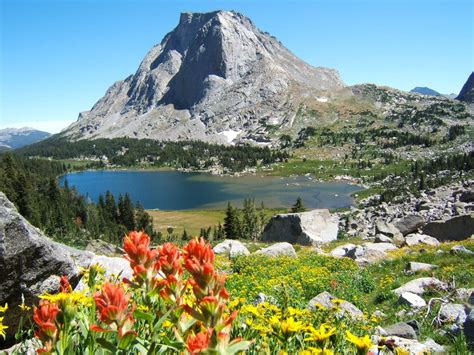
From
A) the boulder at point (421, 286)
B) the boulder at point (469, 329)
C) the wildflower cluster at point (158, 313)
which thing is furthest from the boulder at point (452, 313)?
the wildflower cluster at point (158, 313)

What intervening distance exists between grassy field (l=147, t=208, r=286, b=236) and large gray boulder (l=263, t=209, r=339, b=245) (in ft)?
201

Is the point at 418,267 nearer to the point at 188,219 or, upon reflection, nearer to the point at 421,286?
the point at 421,286

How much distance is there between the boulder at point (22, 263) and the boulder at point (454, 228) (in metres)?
28.7

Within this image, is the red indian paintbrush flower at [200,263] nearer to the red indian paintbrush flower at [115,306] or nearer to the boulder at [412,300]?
the red indian paintbrush flower at [115,306]

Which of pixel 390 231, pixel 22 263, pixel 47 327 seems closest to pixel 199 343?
pixel 47 327

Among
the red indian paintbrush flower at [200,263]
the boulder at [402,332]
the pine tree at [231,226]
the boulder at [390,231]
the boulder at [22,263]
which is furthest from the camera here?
the pine tree at [231,226]

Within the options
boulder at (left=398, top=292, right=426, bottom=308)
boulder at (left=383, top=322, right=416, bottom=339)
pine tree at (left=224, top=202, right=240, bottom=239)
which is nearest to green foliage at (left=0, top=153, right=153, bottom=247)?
pine tree at (left=224, top=202, right=240, bottom=239)

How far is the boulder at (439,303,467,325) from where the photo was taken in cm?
837

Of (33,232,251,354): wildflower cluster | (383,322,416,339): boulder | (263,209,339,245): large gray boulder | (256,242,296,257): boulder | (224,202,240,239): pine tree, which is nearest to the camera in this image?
(33,232,251,354): wildflower cluster

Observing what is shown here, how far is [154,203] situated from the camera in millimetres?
148125

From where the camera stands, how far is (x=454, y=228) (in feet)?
93.9

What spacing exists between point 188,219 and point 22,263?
111987mm

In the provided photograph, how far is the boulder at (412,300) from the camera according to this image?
1041cm

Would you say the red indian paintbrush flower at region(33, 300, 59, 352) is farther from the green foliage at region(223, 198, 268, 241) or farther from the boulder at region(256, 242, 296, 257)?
the green foliage at region(223, 198, 268, 241)
